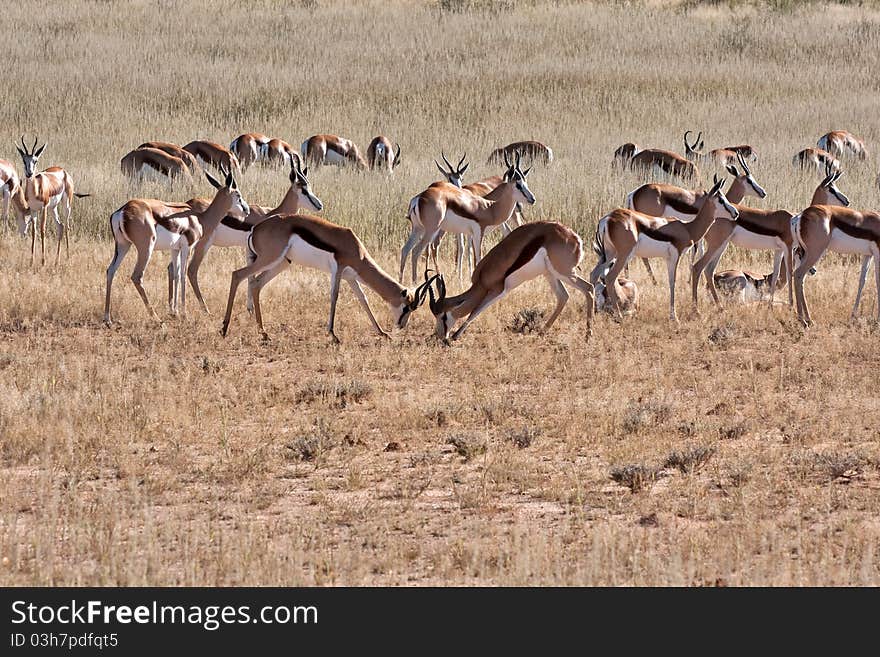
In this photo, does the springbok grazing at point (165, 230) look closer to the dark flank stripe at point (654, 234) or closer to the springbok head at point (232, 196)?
the springbok head at point (232, 196)

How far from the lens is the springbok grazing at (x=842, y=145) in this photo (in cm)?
2552

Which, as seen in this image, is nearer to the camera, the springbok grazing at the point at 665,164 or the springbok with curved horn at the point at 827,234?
the springbok with curved horn at the point at 827,234

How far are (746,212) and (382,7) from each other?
3221cm

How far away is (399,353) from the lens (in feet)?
36.7

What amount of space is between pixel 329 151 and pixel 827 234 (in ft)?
45.1

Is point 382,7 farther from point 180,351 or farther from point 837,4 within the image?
point 180,351

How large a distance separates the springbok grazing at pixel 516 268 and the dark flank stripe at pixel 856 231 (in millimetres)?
2870

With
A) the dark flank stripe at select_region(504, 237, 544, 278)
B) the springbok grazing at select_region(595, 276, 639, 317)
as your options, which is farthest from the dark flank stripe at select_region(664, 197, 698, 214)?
the dark flank stripe at select_region(504, 237, 544, 278)

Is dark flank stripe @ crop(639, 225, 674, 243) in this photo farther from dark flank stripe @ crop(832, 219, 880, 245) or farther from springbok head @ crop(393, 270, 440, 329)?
springbok head @ crop(393, 270, 440, 329)

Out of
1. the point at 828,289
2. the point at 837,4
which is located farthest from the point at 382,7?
the point at 828,289

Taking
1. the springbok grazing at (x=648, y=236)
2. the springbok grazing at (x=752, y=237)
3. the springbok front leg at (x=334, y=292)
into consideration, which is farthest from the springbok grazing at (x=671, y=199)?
the springbok front leg at (x=334, y=292)

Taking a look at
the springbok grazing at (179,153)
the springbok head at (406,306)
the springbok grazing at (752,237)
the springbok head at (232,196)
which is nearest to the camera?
the springbok head at (406,306)

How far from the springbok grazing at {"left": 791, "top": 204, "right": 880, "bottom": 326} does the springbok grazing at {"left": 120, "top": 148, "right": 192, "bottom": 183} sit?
10.2m

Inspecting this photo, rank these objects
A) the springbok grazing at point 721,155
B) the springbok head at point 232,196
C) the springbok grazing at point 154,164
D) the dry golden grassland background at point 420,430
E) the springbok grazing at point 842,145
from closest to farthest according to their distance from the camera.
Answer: the dry golden grassland background at point 420,430 → the springbok head at point 232,196 → the springbok grazing at point 154,164 → the springbok grazing at point 721,155 → the springbok grazing at point 842,145
